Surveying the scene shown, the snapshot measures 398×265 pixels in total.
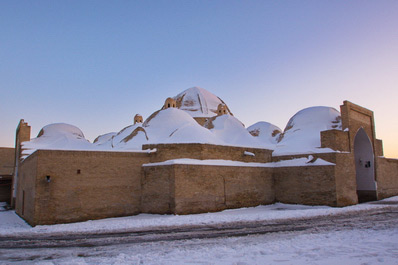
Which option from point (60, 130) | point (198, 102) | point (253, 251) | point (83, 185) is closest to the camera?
point (253, 251)

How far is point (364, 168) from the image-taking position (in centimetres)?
1964

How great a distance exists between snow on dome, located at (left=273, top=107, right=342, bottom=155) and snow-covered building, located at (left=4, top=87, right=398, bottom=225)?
9 cm

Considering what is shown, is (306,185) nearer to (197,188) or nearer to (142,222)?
(197,188)

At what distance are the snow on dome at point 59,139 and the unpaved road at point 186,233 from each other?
438 inches

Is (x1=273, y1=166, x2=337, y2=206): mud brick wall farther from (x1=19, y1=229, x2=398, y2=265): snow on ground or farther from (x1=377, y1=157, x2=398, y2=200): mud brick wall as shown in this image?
(x1=19, y1=229, x2=398, y2=265): snow on ground

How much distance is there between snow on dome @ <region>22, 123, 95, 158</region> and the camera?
1970 centimetres

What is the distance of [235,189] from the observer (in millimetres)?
14812

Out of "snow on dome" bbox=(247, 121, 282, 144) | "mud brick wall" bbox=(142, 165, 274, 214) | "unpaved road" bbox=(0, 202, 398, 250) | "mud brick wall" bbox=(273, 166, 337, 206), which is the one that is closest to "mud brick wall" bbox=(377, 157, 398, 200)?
"mud brick wall" bbox=(273, 166, 337, 206)

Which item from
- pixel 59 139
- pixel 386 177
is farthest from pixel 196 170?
pixel 386 177

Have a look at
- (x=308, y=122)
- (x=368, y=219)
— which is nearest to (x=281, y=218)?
(x=368, y=219)

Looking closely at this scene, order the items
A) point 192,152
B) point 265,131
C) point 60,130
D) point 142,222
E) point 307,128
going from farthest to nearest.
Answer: point 265,131 → point 60,130 → point 307,128 → point 192,152 → point 142,222

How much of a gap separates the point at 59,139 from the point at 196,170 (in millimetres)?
12538

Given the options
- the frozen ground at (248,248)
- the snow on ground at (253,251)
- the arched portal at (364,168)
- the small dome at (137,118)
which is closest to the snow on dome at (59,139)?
the small dome at (137,118)

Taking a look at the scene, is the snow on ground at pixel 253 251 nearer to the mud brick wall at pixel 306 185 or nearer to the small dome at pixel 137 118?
the mud brick wall at pixel 306 185
